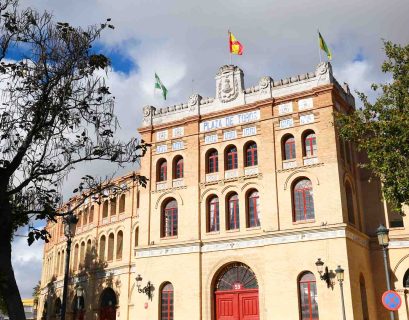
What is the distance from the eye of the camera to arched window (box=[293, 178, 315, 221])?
26984 millimetres

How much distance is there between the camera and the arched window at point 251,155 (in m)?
29.3

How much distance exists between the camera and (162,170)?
32344 mm

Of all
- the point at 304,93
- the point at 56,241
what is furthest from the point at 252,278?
the point at 56,241

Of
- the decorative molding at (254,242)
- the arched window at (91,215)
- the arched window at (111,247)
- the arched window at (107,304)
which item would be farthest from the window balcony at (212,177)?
the arched window at (91,215)

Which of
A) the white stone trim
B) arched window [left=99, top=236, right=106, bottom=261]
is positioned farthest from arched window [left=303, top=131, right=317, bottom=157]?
arched window [left=99, top=236, right=106, bottom=261]

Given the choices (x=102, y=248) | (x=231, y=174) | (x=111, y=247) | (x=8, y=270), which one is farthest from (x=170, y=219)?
(x=8, y=270)

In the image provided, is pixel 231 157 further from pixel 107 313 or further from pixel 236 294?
pixel 107 313

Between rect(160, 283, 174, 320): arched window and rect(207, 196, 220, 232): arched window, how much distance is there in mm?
4096

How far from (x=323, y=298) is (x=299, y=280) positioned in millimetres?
1628

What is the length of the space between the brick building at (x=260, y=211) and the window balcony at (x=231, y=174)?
0.08 meters

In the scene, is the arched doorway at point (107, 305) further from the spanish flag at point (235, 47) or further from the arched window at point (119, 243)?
the spanish flag at point (235, 47)

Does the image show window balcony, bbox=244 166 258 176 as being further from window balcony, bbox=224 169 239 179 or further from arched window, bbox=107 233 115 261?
arched window, bbox=107 233 115 261

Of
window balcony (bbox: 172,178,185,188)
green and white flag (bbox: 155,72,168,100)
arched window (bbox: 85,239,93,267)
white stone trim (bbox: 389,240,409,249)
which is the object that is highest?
green and white flag (bbox: 155,72,168,100)

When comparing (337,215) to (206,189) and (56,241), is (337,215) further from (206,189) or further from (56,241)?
(56,241)
